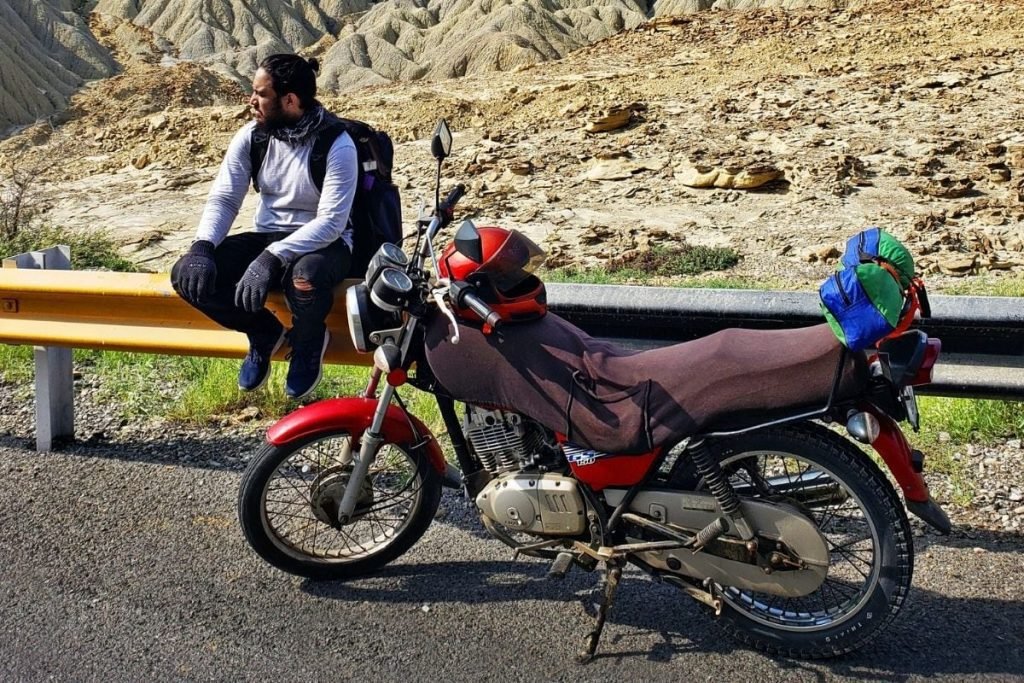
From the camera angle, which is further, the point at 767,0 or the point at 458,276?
the point at 767,0

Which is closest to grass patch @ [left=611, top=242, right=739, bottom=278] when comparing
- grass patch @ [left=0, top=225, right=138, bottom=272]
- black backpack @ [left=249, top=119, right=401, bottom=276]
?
grass patch @ [left=0, top=225, right=138, bottom=272]

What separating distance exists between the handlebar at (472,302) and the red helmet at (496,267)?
0.10 meters

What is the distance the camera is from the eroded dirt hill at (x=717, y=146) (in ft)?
35.8

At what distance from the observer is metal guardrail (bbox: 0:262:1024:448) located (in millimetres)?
4133

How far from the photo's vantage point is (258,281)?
4.24 meters

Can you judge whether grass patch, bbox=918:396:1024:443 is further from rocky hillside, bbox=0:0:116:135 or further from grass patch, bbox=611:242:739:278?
rocky hillside, bbox=0:0:116:135

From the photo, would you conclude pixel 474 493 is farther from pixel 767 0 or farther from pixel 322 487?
pixel 767 0

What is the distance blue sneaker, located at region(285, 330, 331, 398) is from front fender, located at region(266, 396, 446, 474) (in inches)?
20.3

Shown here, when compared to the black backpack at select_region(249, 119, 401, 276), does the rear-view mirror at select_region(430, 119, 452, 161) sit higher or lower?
higher

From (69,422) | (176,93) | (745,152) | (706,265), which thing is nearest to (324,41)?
(176,93)

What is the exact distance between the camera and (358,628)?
12.1 feet

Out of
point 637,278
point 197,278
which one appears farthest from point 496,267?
point 637,278

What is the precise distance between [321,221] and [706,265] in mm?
6064

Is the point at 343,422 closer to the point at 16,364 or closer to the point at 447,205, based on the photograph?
the point at 447,205
